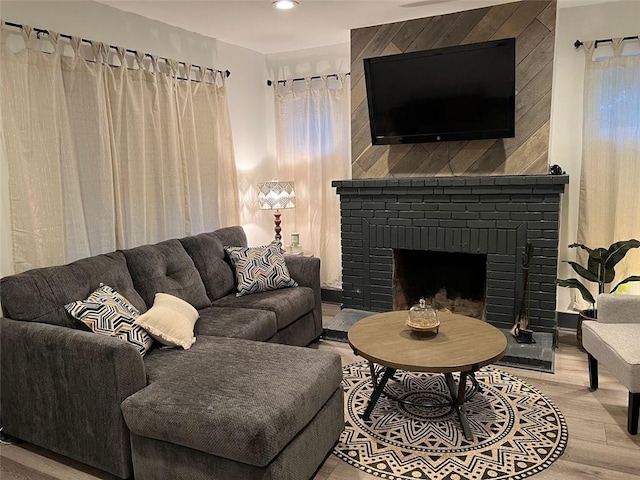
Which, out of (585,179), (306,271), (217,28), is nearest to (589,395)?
(585,179)

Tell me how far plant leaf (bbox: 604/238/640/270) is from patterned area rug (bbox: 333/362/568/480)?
3.79 feet

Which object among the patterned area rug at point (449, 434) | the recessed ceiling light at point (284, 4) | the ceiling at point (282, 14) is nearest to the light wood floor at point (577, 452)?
the patterned area rug at point (449, 434)

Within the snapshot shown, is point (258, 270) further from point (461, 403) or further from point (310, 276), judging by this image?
point (461, 403)

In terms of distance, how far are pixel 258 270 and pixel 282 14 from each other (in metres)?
2.00

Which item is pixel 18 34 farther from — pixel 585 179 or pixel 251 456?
pixel 585 179

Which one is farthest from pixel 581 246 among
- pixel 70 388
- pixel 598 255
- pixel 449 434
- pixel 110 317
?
pixel 70 388

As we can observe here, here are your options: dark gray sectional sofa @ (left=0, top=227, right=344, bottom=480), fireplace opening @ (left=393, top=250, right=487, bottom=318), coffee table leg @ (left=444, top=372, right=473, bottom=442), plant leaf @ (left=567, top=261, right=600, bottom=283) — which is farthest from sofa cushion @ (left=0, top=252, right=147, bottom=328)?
plant leaf @ (left=567, top=261, right=600, bottom=283)

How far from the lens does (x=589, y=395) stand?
300cm

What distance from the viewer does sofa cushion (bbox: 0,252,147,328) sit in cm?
250

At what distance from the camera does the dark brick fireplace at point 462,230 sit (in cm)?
368

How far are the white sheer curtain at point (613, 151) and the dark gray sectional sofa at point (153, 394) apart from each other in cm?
268

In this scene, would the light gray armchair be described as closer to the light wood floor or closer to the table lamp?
the light wood floor

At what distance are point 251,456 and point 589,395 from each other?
2254 mm

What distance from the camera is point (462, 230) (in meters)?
3.95
